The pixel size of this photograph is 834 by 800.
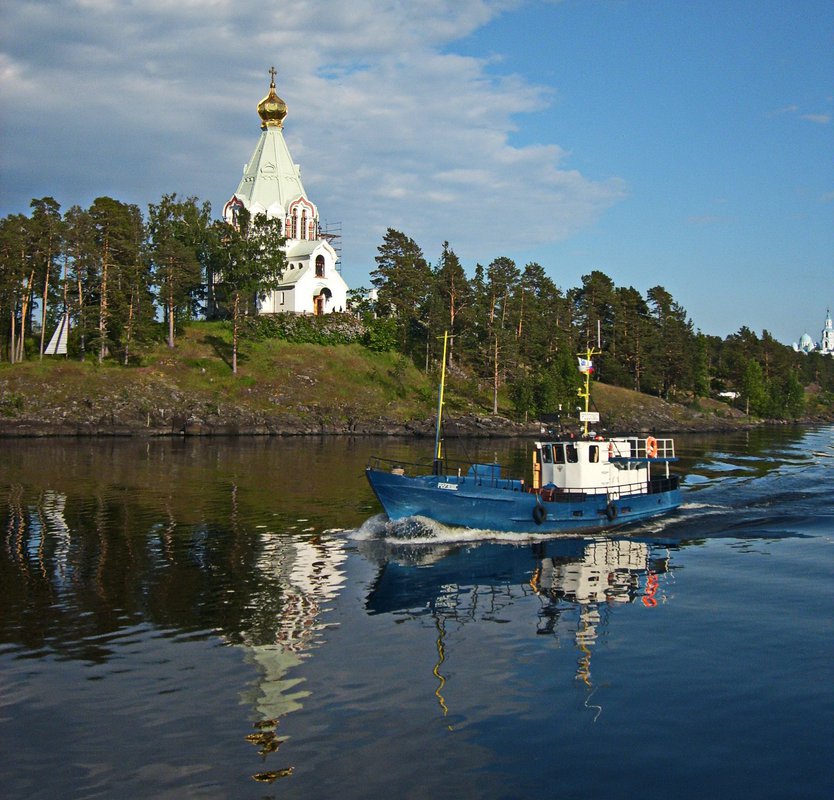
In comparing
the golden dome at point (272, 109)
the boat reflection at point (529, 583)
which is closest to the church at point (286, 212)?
the golden dome at point (272, 109)

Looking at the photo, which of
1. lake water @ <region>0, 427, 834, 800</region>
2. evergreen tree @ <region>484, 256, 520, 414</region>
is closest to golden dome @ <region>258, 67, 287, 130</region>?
evergreen tree @ <region>484, 256, 520, 414</region>

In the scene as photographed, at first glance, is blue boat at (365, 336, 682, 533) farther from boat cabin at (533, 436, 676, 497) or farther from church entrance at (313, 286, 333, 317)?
church entrance at (313, 286, 333, 317)

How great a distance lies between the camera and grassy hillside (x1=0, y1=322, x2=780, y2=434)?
8956 cm

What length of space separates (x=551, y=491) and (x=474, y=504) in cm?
477

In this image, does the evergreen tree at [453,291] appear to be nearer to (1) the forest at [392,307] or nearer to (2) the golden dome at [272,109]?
(1) the forest at [392,307]

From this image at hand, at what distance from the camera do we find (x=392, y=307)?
414 ft

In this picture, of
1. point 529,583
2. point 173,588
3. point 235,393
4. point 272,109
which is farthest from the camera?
point 272,109

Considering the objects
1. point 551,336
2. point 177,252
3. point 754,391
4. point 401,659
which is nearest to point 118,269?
point 177,252

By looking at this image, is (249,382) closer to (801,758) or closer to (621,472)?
(621,472)

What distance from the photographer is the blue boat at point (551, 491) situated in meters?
38.3

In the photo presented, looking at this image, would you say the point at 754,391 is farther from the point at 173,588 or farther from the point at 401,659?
the point at 401,659

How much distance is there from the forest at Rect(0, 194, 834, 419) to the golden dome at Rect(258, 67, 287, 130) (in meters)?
16.9

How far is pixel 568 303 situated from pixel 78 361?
87340mm

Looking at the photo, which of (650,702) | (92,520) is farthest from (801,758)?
(92,520)
